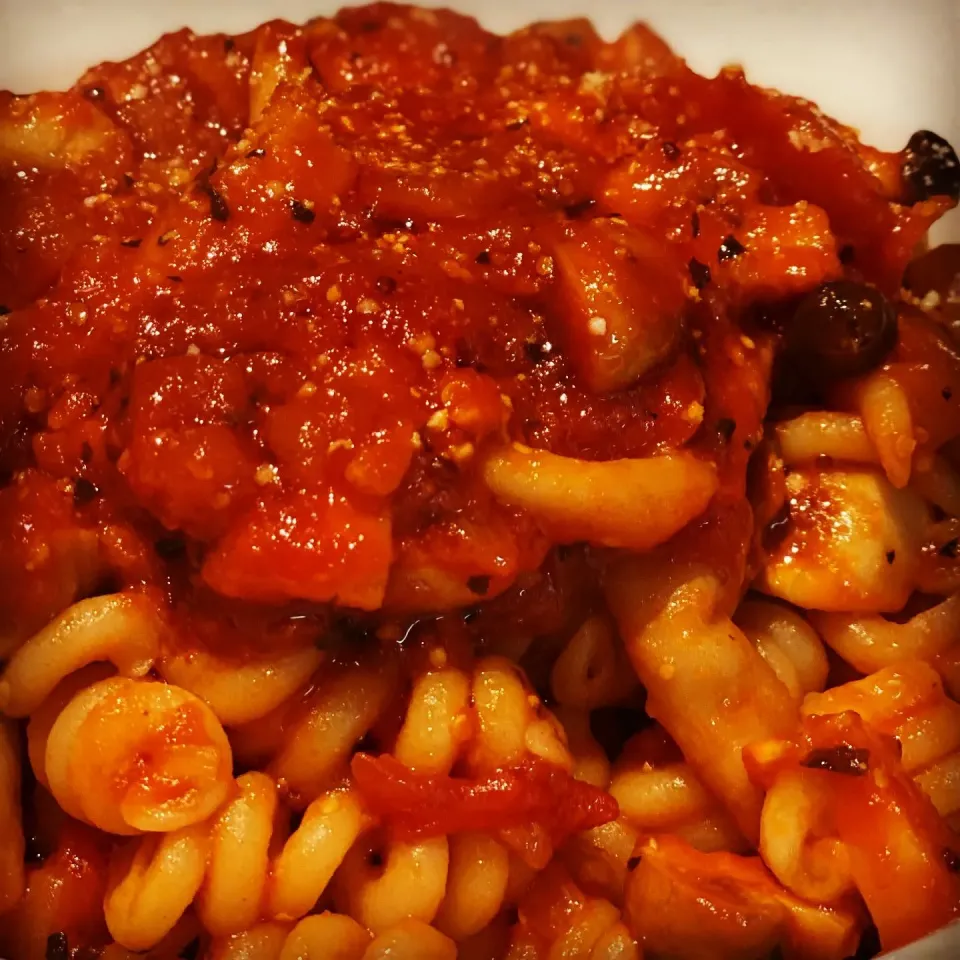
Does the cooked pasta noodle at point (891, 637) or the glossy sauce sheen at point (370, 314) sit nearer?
the glossy sauce sheen at point (370, 314)

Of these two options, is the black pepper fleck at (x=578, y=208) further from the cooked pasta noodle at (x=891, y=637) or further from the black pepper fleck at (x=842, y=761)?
the black pepper fleck at (x=842, y=761)

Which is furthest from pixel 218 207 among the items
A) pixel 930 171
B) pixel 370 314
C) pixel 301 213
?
pixel 930 171

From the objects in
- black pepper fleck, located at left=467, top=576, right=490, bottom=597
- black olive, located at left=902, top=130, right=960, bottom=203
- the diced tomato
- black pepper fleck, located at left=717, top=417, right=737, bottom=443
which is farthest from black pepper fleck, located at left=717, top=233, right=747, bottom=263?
the diced tomato

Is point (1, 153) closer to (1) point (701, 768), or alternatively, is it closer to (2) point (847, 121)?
(1) point (701, 768)

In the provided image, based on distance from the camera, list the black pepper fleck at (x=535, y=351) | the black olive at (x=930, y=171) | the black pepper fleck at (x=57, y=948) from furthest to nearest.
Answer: the black olive at (x=930, y=171), the black pepper fleck at (x=535, y=351), the black pepper fleck at (x=57, y=948)

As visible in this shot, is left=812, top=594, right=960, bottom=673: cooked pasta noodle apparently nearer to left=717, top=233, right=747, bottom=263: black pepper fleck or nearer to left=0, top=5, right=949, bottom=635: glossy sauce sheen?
left=0, top=5, right=949, bottom=635: glossy sauce sheen

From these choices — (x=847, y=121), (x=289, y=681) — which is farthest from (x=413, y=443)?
(x=847, y=121)

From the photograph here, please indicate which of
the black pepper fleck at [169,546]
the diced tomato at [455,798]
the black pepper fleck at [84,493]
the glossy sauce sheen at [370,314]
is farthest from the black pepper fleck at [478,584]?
the black pepper fleck at [84,493]
